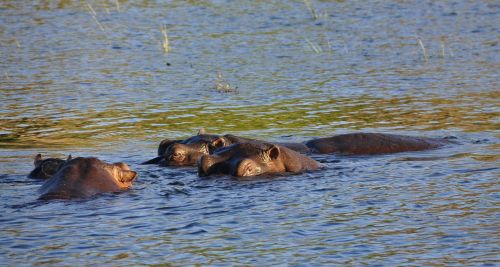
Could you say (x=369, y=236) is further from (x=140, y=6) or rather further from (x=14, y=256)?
(x=140, y=6)

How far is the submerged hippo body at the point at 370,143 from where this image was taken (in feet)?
35.6

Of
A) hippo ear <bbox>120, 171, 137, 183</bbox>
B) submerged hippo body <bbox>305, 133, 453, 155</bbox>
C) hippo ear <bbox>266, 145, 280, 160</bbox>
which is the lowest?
submerged hippo body <bbox>305, 133, 453, 155</bbox>

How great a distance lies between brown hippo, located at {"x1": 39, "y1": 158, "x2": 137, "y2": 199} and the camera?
8.34 metres

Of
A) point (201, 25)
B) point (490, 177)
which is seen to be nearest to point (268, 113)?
point (490, 177)

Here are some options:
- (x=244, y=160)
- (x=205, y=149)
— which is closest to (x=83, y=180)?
(x=244, y=160)

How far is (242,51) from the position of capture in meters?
19.3

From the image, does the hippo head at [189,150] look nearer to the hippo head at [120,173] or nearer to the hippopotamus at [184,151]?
the hippopotamus at [184,151]

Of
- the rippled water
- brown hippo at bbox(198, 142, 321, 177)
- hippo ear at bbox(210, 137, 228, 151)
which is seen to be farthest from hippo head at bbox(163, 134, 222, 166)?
brown hippo at bbox(198, 142, 321, 177)

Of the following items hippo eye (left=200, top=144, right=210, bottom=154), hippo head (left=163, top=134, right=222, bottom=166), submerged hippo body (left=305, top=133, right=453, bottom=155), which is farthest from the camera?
submerged hippo body (left=305, top=133, right=453, bottom=155)

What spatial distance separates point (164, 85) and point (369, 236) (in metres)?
9.44

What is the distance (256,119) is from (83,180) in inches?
197

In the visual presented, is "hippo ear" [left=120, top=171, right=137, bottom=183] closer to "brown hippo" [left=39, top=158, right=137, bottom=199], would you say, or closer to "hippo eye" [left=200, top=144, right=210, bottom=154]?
"brown hippo" [left=39, top=158, right=137, bottom=199]

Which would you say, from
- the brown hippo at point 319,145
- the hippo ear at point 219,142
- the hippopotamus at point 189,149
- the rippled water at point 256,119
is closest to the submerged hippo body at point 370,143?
the brown hippo at point 319,145

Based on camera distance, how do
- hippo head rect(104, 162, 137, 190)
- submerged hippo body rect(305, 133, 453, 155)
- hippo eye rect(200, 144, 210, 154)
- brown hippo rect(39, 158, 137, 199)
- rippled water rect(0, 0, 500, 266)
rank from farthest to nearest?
1. submerged hippo body rect(305, 133, 453, 155)
2. hippo eye rect(200, 144, 210, 154)
3. hippo head rect(104, 162, 137, 190)
4. brown hippo rect(39, 158, 137, 199)
5. rippled water rect(0, 0, 500, 266)
